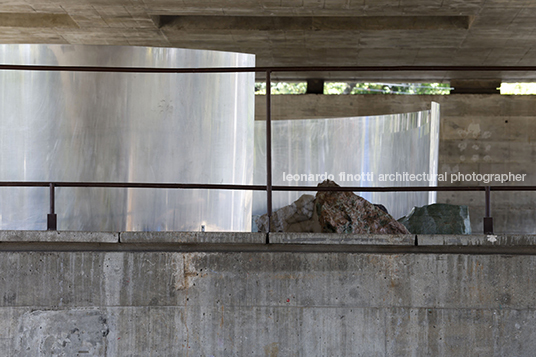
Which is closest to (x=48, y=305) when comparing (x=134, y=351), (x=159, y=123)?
(x=134, y=351)

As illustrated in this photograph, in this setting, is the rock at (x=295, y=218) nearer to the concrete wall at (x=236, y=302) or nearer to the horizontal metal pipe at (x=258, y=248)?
the horizontal metal pipe at (x=258, y=248)

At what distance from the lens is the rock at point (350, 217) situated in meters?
4.80

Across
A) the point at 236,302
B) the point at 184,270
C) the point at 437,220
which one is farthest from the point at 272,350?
the point at 437,220

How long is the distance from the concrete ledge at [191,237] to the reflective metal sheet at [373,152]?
6062 mm

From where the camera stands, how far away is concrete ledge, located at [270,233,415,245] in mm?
3979

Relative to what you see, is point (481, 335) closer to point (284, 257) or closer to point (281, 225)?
point (284, 257)

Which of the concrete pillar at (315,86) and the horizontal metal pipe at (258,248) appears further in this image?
the concrete pillar at (315,86)

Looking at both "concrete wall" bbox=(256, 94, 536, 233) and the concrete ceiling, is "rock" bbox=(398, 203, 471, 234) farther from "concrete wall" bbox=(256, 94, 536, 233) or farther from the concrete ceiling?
"concrete wall" bbox=(256, 94, 536, 233)

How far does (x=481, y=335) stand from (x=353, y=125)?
6620mm

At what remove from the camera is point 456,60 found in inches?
542

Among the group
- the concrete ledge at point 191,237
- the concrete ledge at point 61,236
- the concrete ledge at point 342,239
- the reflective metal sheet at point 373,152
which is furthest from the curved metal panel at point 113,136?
the reflective metal sheet at point 373,152

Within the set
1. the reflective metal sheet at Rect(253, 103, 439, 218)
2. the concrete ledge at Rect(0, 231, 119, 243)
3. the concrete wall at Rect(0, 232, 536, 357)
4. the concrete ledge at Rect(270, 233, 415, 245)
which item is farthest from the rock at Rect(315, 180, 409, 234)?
the reflective metal sheet at Rect(253, 103, 439, 218)

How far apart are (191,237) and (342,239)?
1.17 metres

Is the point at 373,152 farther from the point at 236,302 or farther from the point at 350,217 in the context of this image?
the point at 236,302
